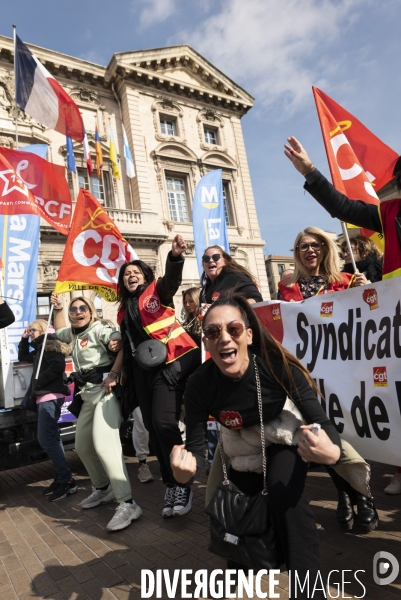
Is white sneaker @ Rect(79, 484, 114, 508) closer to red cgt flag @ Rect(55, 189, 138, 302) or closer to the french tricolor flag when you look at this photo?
red cgt flag @ Rect(55, 189, 138, 302)

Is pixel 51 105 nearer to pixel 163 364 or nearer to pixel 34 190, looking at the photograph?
pixel 34 190

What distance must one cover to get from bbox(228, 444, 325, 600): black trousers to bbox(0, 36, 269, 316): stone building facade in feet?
50.4

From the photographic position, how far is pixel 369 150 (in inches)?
179

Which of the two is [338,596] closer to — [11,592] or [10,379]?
[11,592]

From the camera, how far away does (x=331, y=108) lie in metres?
4.38

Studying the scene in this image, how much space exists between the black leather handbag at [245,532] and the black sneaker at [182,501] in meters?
1.69

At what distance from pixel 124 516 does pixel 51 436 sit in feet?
4.97

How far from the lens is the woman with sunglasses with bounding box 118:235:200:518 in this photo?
3.36 metres

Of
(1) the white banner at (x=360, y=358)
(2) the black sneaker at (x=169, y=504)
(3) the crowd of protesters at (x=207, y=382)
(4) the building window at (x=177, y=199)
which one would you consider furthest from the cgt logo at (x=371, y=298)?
(4) the building window at (x=177, y=199)

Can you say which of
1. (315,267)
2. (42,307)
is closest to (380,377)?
(315,267)

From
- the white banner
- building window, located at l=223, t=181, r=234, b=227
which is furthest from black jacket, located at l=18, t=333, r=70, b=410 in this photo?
building window, located at l=223, t=181, r=234, b=227

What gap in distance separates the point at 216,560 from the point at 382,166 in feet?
13.2

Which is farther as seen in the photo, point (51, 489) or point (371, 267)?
Answer: point (51, 489)

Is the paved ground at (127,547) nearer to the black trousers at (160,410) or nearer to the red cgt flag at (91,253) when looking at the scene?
the black trousers at (160,410)
